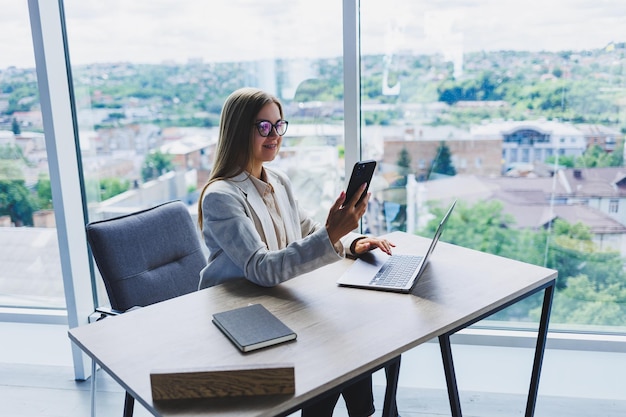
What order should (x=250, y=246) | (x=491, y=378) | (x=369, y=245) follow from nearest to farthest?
(x=250, y=246) < (x=369, y=245) < (x=491, y=378)

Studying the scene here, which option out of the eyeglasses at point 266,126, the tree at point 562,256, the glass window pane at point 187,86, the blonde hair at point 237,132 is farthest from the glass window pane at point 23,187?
the tree at point 562,256

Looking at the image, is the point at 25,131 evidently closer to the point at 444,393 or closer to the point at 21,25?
the point at 21,25

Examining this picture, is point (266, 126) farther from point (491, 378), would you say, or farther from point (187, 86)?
point (491, 378)

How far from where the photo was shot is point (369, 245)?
2.10m

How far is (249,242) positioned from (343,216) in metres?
0.31

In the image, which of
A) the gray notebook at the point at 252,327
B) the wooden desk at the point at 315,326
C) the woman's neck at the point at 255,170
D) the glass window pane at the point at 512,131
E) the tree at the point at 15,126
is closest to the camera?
the wooden desk at the point at 315,326

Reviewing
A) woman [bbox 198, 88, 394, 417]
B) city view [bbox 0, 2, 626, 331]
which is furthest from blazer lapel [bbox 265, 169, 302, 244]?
city view [bbox 0, 2, 626, 331]

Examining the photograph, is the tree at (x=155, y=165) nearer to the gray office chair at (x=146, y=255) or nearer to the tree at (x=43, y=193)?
the tree at (x=43, y=193)

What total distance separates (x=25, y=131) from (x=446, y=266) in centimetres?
249

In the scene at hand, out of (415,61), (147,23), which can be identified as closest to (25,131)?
(147,23)

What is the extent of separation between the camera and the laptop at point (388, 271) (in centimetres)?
182

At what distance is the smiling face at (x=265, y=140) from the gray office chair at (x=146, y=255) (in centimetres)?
45

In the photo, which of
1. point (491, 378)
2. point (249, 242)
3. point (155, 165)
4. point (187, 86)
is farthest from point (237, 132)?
point (491, 378)

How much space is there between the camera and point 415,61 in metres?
2.84
